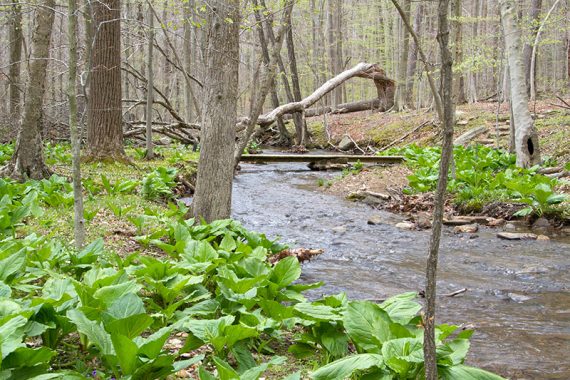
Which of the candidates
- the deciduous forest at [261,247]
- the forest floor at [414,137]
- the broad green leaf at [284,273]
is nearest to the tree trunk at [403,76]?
the forest floor at [414,137]

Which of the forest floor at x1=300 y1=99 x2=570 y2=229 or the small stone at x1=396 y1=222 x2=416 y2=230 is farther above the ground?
the forest floor at x1=300 y1=99 x2=570 y2=229

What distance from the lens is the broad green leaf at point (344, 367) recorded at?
2320 millimetres

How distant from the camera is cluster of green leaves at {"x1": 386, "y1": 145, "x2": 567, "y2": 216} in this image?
25.3 feet

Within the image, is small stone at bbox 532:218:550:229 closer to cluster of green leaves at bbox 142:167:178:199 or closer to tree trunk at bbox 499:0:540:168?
tree trunk at bbox 499:0:540:168

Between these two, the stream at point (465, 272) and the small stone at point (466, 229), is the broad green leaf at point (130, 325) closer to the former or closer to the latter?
the stream at point (465, 272)

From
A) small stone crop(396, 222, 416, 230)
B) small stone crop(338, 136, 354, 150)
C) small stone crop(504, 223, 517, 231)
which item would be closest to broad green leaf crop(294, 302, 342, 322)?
small stone crop(396, 222, 416, 230)

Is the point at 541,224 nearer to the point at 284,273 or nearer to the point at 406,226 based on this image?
the point at 406,226

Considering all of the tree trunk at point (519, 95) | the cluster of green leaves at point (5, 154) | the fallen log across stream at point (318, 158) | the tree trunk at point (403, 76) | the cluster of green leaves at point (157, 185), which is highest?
the tree trunk at point (403, 76)

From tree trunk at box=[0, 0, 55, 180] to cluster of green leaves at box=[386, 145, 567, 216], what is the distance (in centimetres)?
630

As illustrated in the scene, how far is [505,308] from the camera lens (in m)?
4.59

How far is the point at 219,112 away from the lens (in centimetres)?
601

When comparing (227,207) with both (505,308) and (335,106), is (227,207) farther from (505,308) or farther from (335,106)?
(335,106)

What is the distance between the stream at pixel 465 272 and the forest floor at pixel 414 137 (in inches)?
38.2

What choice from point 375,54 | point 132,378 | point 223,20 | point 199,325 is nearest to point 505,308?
point 199,325
